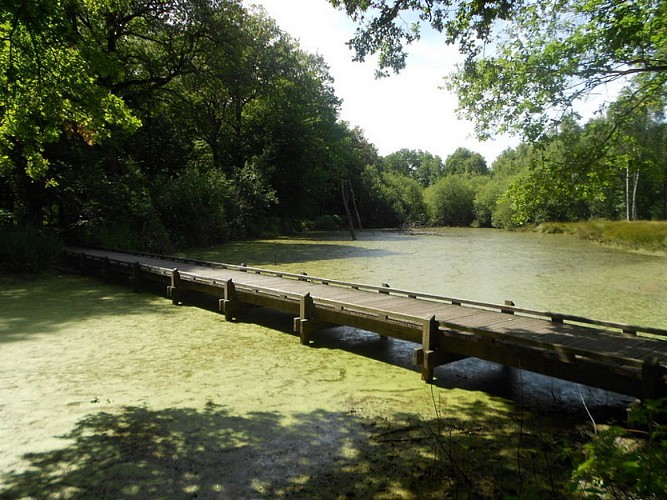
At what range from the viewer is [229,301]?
29.0 ft

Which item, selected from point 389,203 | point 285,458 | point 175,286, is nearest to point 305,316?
point 285,458

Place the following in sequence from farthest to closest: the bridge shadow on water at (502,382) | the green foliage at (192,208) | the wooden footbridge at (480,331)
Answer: the green foliage at (192,208), the bridge shadow on water at (502,382), the wooden footbridge at (480,331)

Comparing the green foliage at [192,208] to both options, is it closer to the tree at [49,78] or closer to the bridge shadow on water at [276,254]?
the bridge shadow on water at [276,254]

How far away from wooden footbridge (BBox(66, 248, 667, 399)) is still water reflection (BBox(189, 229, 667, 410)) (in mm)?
408

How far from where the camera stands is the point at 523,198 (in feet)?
26.8

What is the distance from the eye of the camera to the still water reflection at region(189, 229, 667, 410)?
19.0 ft

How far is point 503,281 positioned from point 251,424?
1055 cm

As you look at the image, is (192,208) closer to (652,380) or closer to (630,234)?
(652,380)

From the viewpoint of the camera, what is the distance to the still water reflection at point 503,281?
5789 millimetres

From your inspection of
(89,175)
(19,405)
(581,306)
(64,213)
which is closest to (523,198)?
(581,306)

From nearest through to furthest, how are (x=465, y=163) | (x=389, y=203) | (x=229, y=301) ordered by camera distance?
1. (x=229, y=301)
2. (x=389, y=203)
3. (x=465, y=163)

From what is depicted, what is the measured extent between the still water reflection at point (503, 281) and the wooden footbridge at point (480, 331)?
1.34 feet

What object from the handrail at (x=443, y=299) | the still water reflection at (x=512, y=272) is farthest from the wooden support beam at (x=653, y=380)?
the still water reflection at (x=512, y=272)

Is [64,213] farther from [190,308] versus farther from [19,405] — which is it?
[19,405]
